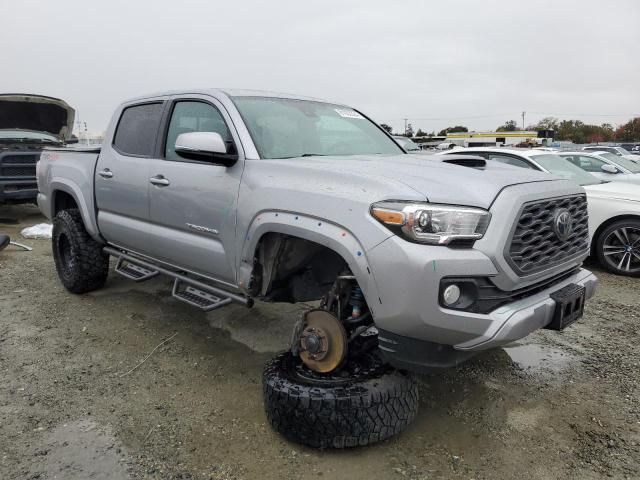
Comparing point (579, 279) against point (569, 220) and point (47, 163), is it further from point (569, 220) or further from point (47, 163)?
point (47, 163)

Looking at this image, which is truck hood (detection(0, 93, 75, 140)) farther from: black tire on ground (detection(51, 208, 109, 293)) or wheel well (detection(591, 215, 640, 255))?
A: wheel well (detection(591, 215, 640, 255))

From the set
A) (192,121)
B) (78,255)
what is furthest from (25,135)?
(192,121)

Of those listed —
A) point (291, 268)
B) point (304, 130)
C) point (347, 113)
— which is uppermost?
point (347, 113)

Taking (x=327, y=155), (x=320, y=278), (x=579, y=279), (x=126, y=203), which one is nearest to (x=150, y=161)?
(x=126, y=203)

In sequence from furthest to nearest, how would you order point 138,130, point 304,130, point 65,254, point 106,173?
point 65,254 → point 106,173 → point 138,130 → point 304,130

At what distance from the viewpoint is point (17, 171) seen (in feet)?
31.3

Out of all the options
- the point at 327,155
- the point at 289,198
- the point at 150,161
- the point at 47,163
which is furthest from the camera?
the point at 47,163

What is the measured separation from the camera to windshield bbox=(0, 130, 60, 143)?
9.99 meters

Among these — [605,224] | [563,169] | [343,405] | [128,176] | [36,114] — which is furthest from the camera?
[36,114]

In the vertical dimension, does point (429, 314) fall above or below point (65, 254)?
above

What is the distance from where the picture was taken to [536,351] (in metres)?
3.94

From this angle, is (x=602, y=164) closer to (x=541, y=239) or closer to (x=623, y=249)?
(x=623, y=249)

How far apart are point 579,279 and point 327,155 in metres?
1.70

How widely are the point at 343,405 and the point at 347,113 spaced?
8.12 feet
